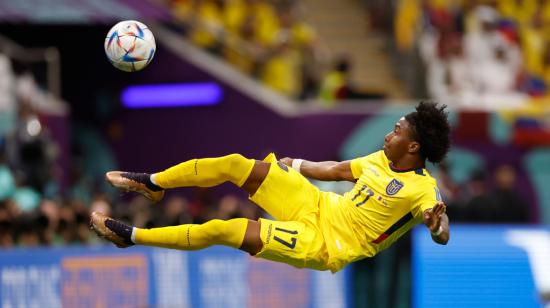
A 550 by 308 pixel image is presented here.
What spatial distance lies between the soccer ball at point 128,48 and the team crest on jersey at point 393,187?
7.79ft

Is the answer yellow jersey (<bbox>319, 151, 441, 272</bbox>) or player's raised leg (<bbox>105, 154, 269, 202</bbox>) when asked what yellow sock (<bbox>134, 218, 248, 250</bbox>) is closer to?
player's raised leg (<bbox>105, 154, 269, 202</bbox>)

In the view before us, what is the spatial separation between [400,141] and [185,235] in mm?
2009

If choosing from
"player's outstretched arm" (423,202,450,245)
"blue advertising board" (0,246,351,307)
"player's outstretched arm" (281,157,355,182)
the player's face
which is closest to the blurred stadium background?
"blue advertising board" (0,246,351,307)

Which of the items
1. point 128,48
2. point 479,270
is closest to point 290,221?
point 128,48

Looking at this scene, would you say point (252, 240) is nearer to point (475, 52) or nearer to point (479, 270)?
point (479, 270)

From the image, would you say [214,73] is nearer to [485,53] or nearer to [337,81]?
[337,81]

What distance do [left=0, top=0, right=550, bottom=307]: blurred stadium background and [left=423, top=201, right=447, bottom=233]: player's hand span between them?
6.21 meters

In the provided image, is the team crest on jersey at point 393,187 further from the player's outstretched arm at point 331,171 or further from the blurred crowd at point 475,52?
the blurred crowd at point 475,52

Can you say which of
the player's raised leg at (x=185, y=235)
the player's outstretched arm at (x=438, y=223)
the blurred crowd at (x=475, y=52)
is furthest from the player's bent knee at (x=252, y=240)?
the blurred crowd at (x=475, y=52)

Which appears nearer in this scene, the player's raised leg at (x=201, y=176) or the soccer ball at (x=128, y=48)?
the player's raised leg at (x=201, y=176)

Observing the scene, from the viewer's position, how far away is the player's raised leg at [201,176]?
34.8 feet

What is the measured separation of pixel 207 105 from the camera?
2220 centimetres

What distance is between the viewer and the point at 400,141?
10.6 m

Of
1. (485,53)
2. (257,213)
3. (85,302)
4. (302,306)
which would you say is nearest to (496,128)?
(485,53)
